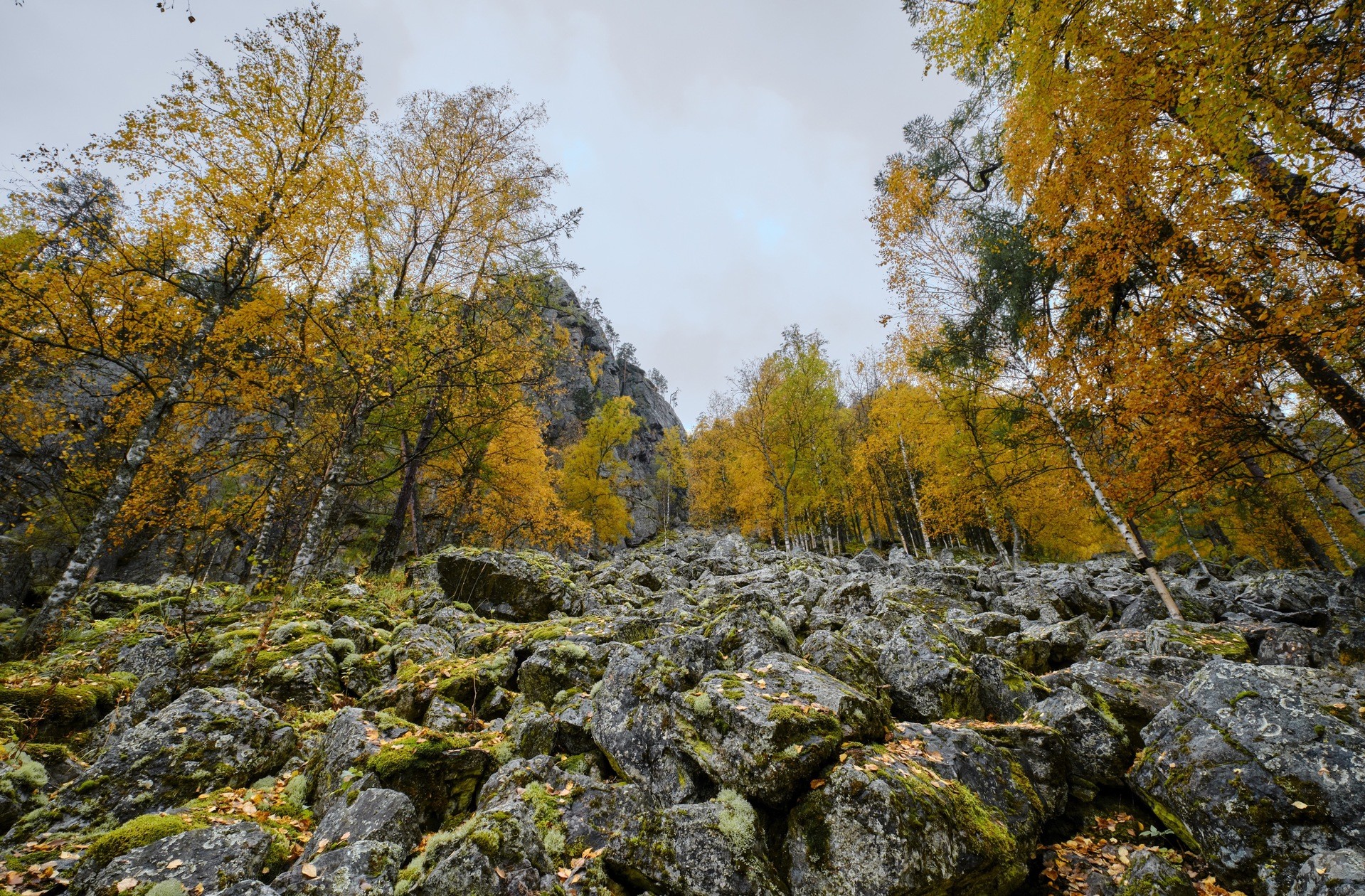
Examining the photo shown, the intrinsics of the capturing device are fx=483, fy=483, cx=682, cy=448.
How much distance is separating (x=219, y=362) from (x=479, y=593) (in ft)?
22.8

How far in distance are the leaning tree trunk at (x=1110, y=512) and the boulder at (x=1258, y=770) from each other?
5829 millimetres

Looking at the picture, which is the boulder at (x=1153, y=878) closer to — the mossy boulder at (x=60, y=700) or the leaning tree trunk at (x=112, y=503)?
the mossy boulder at (x=60, y=700)

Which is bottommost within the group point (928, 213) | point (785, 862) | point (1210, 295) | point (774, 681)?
point (785, 862)

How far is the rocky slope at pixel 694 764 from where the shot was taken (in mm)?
3014

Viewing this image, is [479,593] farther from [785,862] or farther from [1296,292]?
[1296,292]

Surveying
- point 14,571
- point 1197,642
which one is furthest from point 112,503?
point 1197,642

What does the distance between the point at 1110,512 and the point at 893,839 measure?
11.6m

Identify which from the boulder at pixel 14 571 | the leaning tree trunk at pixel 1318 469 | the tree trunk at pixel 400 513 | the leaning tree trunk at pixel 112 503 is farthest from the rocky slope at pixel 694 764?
the boulder at pixel 14 571

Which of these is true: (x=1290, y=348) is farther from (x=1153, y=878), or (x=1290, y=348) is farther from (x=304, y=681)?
(x=304, y=681)

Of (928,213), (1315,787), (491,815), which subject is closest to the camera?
(1315,787)

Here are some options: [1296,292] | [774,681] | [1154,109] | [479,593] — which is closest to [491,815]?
[774,681]

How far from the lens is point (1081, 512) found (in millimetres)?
25406

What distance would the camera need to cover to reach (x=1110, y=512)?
10977 mm

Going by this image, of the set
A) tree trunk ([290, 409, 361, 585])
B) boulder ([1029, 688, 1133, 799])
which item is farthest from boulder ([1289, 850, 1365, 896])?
tree trunk ([290, 409, 361, 585])
